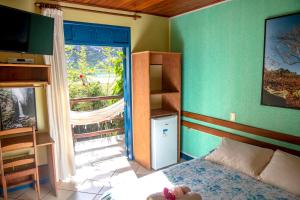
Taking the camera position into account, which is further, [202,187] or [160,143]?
[160,143]

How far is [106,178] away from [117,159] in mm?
619

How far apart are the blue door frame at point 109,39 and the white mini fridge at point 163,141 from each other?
58 centimetres

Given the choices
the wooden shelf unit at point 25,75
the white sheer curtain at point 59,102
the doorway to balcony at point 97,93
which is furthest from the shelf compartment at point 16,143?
the doorway to balcony at point 97,93

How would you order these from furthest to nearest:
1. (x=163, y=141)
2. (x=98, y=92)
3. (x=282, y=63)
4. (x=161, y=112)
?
(x=98, y=92), (x=161, y=112), (x=163, y=141), (x=282, y=63)

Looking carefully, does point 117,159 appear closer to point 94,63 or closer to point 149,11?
point 94,63

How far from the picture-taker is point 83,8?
2.93m

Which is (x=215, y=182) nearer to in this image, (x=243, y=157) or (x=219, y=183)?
(x=219, y=183)

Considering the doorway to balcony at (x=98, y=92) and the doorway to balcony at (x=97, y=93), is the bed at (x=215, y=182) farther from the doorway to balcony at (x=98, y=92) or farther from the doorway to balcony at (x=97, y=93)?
the doorway to balcony at (x=97, y=93)

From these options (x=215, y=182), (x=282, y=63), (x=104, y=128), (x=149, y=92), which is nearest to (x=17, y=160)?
(x=149, y=92)

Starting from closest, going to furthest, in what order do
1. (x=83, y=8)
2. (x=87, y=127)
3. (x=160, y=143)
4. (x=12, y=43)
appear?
(x=12, y=43), (x=83, y=8), (x=160, y=143), (x=87, y=127)

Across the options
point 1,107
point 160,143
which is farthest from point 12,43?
point 160,143

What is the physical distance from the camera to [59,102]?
2.83m

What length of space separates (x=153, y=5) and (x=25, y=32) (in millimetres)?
1678

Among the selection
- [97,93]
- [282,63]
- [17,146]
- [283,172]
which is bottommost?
[283,172]
